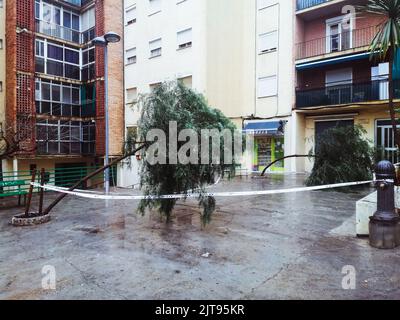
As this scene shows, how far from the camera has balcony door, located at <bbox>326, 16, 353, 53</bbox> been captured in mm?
17656

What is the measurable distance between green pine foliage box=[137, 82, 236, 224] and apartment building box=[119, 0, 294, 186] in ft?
39.8

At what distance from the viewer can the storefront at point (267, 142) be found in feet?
62.1

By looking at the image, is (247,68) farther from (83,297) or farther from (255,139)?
(83,297)

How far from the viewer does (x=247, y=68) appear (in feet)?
66.5

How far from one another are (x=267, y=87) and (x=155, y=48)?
8048 millimetres

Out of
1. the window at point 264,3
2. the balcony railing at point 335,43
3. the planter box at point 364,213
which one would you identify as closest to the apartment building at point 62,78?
the window at point 264,3

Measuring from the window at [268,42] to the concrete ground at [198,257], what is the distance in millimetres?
14321

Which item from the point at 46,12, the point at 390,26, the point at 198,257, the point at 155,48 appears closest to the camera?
the point at 198,257

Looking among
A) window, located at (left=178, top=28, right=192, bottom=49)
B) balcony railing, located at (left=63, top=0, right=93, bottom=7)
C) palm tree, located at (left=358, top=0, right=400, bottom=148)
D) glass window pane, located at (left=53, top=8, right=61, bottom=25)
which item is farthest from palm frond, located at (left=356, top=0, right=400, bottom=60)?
balcony railing, located at (left=63, top=0, right=93, bottom=7)


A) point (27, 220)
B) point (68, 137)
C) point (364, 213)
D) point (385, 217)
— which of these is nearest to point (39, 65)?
point (68, 137)

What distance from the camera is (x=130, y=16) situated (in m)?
22.3

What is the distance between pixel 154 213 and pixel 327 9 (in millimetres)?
16876

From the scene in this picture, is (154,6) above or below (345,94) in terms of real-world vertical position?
above

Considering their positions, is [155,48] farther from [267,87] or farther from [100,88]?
[267,87]
